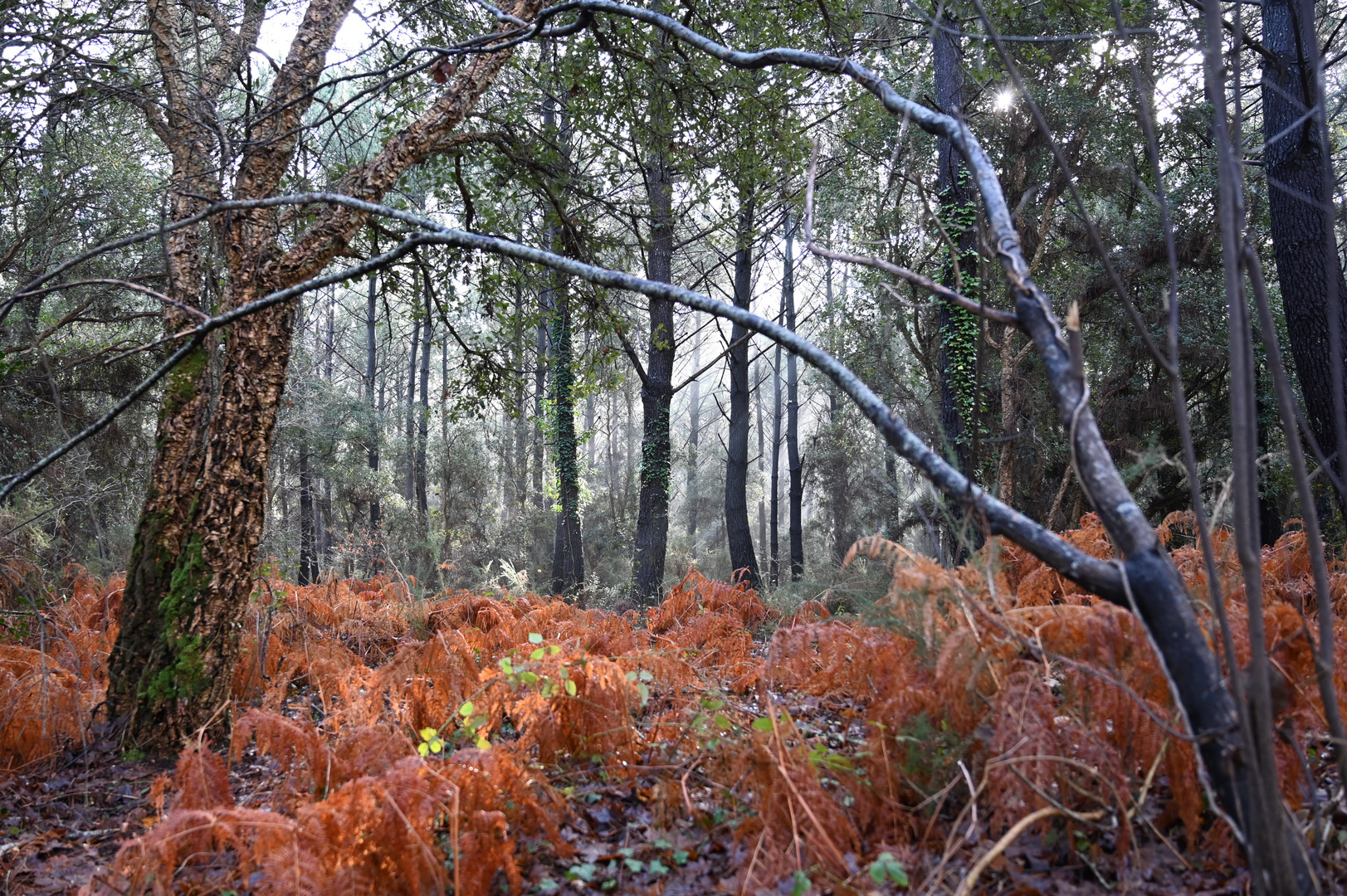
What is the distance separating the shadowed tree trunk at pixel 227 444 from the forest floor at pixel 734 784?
394mm

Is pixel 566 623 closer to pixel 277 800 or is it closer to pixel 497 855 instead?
pixel 277 800

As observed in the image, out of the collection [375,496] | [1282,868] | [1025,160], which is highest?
[1025,160]

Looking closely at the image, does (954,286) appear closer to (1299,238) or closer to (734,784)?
(1299,238)

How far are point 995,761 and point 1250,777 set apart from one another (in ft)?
1.75

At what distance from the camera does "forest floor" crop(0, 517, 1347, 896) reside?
1.82 metres

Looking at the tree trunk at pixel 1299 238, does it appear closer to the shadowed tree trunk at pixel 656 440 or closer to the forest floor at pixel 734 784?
the forest floor at pixel 734 784

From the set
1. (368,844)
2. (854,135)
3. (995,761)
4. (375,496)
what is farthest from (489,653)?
(375,496)

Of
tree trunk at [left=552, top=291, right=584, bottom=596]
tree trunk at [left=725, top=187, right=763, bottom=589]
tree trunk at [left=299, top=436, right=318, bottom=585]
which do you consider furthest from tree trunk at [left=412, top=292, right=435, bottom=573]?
tree trunk at [left=725, top=187, right=763, bottom=589]

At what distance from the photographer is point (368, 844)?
6.39 feet

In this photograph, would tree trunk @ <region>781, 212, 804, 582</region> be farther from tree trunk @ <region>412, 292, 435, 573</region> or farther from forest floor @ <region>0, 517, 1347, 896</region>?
forest floor @ <region>0, 517, 1347, 896</region>

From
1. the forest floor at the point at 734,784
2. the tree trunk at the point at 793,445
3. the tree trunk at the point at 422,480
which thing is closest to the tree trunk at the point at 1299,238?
the forest floor at the point at 734,784

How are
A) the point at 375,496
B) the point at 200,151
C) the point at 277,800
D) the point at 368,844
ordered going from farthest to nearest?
the point at 375,496 → the point at 200,151 → the point at 277,800 → the point at 368,844

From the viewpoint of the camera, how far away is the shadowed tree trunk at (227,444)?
11.8 feet

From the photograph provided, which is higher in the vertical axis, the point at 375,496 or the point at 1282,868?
the point at 375,496
